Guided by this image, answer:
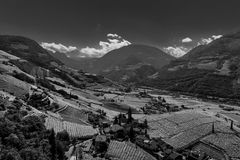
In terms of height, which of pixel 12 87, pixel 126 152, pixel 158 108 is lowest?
pixel 126 152

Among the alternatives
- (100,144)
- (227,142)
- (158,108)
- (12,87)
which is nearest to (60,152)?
(100,144)

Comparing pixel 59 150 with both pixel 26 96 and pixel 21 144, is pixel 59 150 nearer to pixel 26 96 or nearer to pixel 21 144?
pixel 21 144

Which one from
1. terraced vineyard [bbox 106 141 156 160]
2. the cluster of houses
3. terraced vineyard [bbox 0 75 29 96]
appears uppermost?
terraced vineyard [bbox 0 75 29 96]

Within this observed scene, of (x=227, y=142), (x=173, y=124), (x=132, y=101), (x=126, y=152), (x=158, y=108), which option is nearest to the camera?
(x=126, y=152)

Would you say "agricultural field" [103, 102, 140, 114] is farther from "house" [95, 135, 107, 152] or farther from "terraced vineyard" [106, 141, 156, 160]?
"terraced vineyard" [106, 141, 156, 160]

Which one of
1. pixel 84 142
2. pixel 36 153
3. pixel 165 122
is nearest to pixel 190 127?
pixel 165 122

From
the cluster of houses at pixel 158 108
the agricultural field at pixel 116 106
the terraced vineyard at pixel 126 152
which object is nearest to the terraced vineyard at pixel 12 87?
the terraced vineyard at pixel 126 152

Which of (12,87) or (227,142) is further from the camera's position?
(12,87)

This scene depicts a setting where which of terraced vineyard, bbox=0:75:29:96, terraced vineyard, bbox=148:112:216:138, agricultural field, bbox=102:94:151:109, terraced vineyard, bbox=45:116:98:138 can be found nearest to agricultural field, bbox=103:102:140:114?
agricultural field, bbox=102:94:151:109

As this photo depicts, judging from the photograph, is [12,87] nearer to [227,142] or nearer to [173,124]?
[173,124]

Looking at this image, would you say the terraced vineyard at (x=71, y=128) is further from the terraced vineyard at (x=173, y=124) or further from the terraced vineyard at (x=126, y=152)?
the terraced vineyard at (x=173, y=124)
